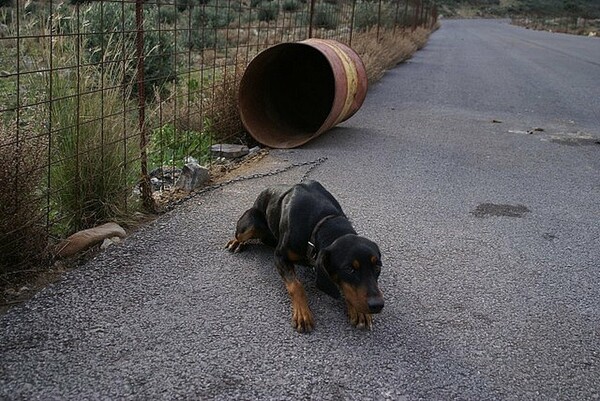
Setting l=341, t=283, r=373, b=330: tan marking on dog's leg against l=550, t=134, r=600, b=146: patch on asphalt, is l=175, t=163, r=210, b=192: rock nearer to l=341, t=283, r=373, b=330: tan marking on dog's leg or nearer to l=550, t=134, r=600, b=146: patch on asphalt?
l=341, t=283, r=373, b=330: tan marking on dog's leg

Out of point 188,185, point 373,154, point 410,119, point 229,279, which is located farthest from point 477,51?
point 229,279

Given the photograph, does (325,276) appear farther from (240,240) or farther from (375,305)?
(240,240)

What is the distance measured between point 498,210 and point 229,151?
119 inches

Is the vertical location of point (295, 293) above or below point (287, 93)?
below

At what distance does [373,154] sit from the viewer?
7.88 m

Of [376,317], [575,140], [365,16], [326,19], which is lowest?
[376,317]

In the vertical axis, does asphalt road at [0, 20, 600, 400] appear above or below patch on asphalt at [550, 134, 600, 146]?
below

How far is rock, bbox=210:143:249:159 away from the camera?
759 centimetres

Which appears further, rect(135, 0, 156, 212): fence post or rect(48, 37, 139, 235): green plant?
rect(135, 0, 156, 212): fence post

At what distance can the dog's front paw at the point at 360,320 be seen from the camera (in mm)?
3688

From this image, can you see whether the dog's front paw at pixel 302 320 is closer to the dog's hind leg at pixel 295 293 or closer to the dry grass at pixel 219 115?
the dog's hind leg at pixel 295 293

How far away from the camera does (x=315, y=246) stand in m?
3.91

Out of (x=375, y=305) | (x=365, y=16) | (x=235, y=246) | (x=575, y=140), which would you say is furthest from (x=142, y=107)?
(x=365, y=16)

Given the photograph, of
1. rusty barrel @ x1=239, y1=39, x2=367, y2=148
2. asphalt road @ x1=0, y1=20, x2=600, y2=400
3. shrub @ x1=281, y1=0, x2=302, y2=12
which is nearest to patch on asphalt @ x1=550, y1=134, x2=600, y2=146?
asphalt road @ x1=0, y1=20, x2=600, y2=400
